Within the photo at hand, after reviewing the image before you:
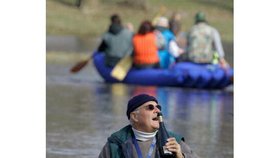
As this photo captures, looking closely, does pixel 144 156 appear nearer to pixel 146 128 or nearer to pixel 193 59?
pixel 146 128

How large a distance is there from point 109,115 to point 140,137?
919 centimetres

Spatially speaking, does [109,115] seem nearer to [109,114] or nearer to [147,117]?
[109,114]

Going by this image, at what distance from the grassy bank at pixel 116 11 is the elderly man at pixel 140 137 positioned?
33.0 metres

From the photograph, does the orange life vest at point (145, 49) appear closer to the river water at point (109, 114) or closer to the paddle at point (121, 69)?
the paddle at point (121, 69)

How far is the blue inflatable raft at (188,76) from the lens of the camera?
21.9m

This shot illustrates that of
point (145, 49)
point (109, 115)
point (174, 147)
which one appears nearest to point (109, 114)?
point (109, 115)

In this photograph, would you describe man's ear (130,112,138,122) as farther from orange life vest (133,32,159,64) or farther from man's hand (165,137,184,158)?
orange life vest (133,32,159,64)

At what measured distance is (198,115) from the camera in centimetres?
1750

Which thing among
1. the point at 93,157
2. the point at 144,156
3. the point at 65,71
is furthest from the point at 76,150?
the point at 65,71

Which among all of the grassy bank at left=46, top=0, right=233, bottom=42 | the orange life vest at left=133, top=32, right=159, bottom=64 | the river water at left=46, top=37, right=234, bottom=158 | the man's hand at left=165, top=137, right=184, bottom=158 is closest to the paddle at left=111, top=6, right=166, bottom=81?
the orange life vest at left=133, top=32, right=159, bottom=64

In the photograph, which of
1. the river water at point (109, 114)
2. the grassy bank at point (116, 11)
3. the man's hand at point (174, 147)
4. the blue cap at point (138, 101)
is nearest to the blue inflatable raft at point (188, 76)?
the river water at point (109, 114)

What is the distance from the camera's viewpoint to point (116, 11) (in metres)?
44.8

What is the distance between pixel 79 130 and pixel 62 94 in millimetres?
5116
